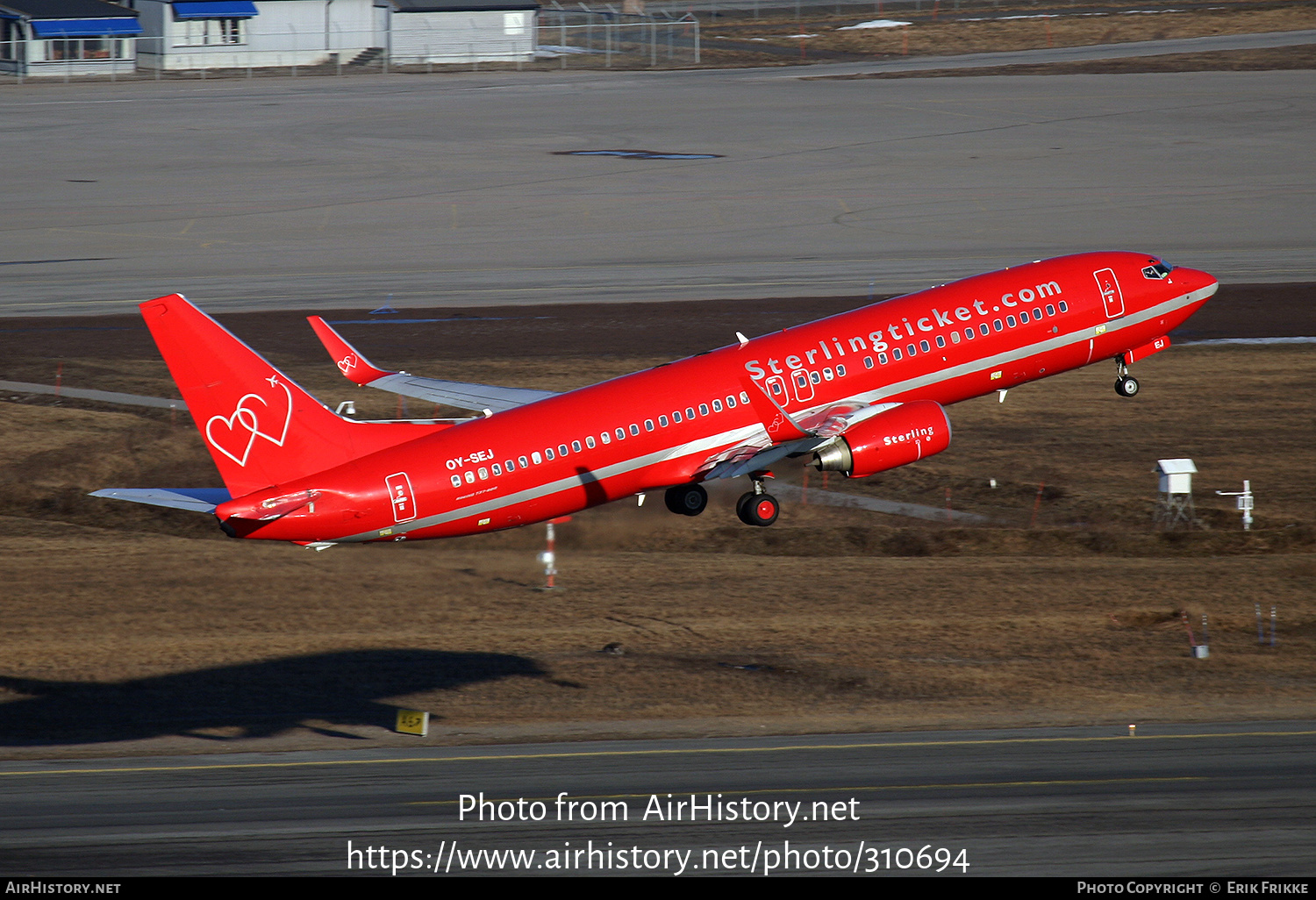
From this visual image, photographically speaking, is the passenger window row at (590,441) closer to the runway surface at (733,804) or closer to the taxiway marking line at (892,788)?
the runway surface at (733,804)

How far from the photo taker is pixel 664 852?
98.3 feet

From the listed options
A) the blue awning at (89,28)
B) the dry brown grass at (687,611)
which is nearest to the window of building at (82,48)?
the blue awning at (89,28)

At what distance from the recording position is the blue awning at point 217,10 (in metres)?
142

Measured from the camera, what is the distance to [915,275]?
79750 millimetres

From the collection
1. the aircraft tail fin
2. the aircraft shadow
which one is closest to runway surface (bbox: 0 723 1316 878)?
the aircraft shadow

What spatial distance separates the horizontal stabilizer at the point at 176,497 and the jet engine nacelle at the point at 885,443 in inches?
665

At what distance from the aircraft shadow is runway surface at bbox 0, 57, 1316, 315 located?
1578 inches

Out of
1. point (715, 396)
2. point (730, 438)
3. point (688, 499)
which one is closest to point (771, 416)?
point (730, 438)

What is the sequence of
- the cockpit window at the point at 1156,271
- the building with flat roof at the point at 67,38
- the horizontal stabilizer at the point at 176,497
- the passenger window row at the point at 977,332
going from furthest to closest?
the building with flat roof at the point at 67,38
the cockpit window at the point at 1156,271
the passenger window row at the point at 977,332
the horizontal stabilizer at the point at 176,497

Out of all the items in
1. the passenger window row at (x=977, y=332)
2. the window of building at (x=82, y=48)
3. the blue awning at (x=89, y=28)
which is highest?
the blue awning at (x=89, y=28)

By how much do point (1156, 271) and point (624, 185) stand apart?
5554cm
